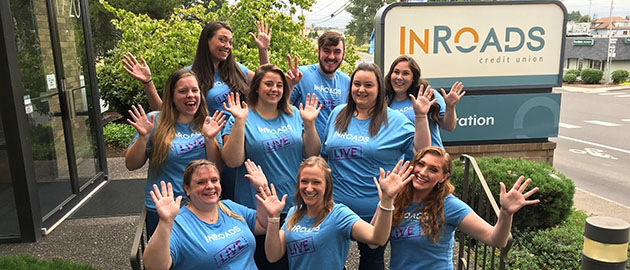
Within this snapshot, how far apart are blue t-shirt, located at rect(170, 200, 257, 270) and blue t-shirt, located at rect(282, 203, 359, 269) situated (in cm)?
23

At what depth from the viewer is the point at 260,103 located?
2867 mm

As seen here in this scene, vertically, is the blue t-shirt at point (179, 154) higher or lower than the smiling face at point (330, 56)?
lower

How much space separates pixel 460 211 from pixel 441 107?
3.98ft

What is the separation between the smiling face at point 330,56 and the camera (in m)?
3.36

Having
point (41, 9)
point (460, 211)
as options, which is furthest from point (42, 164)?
point (460, 211)

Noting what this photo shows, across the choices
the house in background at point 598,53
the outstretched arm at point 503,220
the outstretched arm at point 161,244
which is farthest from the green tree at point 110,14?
the house in background at point 598,53

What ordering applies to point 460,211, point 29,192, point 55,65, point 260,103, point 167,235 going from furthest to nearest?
point 55,65, point 29,192, point 260,103, point 460,211, point 167,235

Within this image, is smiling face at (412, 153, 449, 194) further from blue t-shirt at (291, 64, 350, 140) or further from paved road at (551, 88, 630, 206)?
paved road at (551, 88, 630, 206)

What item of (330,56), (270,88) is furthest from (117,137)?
(270,88)

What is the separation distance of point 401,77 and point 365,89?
0.60 m

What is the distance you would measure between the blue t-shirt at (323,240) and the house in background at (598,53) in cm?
3643

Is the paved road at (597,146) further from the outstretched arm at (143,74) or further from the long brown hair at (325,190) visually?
the outstretched arm at (143,74)

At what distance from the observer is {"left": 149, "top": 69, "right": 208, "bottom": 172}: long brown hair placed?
2.68 metres

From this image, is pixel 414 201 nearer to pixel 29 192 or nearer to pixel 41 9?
pixel 29 192
